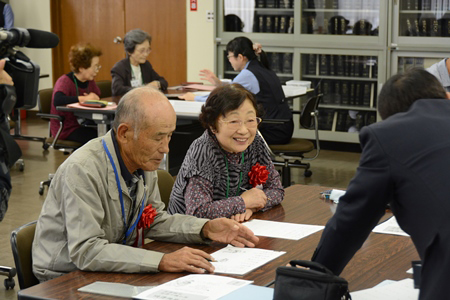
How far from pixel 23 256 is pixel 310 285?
42.2 inches

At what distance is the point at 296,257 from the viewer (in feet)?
7.45

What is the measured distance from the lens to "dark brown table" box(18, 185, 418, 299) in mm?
1979

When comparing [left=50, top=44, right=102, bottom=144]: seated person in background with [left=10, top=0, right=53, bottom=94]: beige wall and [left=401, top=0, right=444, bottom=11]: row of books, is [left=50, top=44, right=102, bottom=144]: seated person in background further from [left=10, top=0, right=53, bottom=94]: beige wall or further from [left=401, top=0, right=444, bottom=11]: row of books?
[left=10, top=0, right=53, bottom=94]: beige wall

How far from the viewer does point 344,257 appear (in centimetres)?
177

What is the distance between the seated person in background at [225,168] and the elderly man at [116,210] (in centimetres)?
35

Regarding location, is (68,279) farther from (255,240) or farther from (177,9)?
(177,9)

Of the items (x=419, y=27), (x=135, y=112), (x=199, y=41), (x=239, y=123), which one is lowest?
(x=239, y=123)

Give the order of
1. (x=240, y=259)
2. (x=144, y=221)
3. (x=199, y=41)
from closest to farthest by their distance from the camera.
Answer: (x=240, y=259) → (x=144, y=221) → (x=199, y=41)

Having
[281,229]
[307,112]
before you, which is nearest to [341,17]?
[307,112]

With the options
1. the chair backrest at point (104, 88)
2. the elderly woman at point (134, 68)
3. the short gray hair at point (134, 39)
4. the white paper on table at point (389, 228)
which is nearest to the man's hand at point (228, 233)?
the white paper on table at point (389, 228)

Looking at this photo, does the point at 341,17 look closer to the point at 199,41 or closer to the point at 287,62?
the point at 287,62

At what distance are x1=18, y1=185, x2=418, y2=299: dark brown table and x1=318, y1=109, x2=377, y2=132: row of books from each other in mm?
5429

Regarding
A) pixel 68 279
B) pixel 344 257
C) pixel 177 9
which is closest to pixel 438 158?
pixel 344 257

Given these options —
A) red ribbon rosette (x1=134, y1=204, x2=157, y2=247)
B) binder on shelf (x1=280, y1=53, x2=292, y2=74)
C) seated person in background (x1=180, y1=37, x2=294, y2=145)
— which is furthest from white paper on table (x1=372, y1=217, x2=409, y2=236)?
binder on shelf (x1=280, y1=53, x2=292, y2=74)
